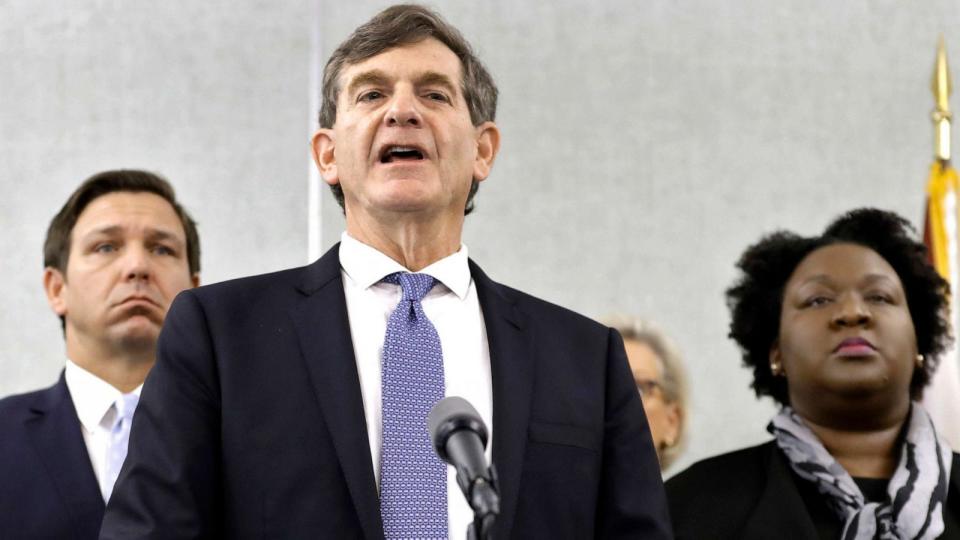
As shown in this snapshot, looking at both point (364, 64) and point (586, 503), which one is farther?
point (364, 64)

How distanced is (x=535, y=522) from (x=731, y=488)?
1103 mm

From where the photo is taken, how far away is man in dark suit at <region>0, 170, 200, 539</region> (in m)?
2.57

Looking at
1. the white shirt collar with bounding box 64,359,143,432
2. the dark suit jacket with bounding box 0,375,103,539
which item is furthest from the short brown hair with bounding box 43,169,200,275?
the dark suit jacket with bounding box 0,375,103,539

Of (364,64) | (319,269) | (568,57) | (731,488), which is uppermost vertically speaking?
(568,57)

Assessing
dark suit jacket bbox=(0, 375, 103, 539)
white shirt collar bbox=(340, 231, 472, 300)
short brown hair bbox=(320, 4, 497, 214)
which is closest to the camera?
white shirt collar bbox=(340, 231, 472, 300)

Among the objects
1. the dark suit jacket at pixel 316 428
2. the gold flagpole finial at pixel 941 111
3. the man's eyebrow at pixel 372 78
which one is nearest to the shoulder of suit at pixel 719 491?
the dark suit jacket at pixel 316 428

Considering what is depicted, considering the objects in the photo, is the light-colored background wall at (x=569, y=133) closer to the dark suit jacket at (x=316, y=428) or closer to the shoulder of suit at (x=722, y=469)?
the shoulder of suit at (x=722, y=469)

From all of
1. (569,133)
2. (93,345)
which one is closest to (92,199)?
(93,345)

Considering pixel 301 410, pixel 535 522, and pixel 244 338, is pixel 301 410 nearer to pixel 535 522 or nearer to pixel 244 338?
pixel 244 338

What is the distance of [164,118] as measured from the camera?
4.40 metres

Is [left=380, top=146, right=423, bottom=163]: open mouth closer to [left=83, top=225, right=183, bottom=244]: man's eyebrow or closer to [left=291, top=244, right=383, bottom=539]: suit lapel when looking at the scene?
[left=291, top=244, right=383, bottom=539]: suit lapel

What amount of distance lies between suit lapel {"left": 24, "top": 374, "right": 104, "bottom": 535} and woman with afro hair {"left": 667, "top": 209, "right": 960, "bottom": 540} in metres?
1.13

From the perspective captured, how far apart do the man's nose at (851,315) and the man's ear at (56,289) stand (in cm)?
167

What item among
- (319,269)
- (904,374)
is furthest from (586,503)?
(904,374)
